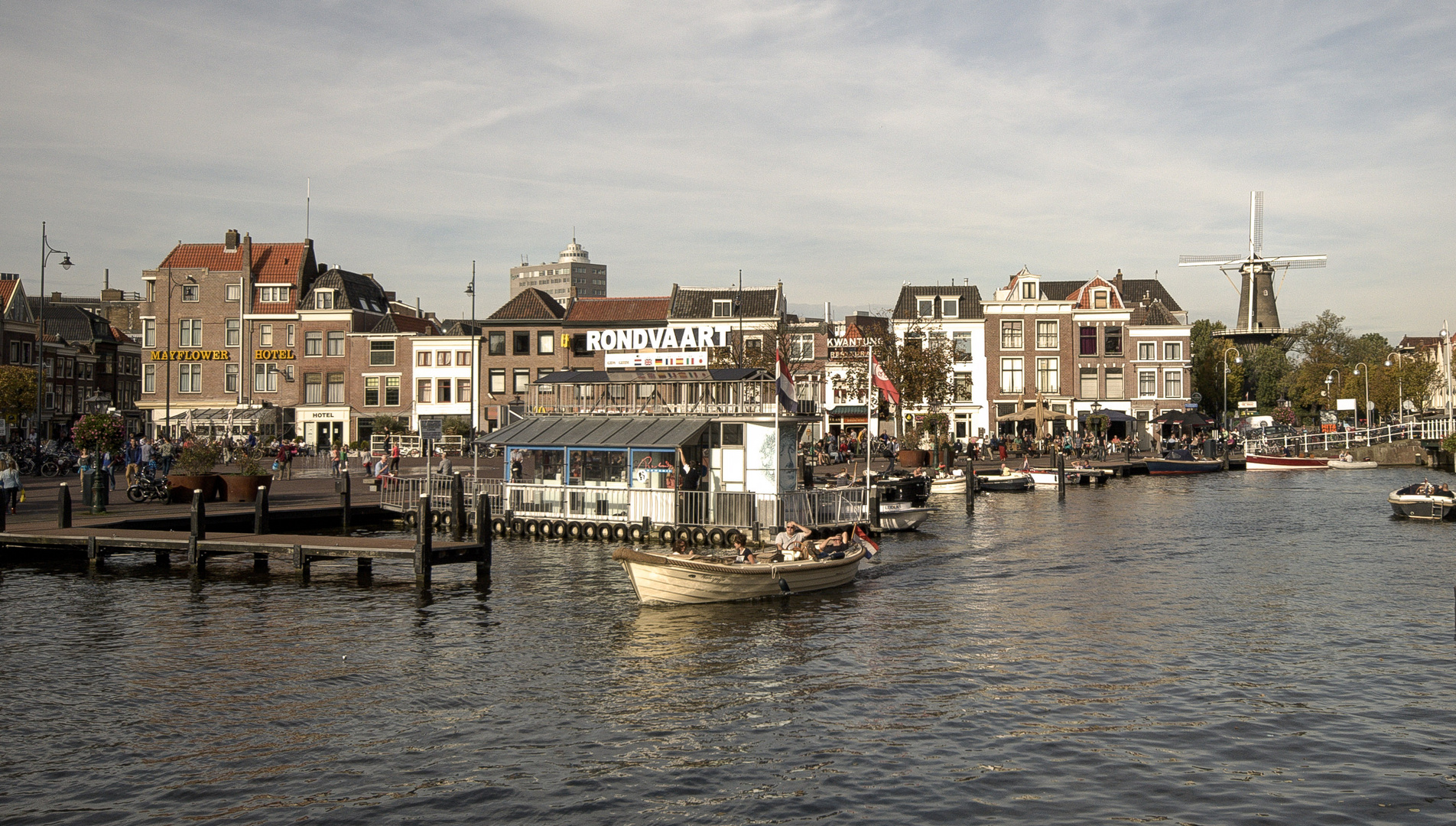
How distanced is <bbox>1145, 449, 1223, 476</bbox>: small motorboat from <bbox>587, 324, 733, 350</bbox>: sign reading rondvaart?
42.1 meters

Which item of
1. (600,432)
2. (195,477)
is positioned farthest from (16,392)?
(600,432)

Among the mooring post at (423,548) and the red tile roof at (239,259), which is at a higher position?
the red tile roof at (239,259)

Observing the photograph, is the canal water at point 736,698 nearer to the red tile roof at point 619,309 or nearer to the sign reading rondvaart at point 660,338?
the sign reading rondvaart at point 660,338

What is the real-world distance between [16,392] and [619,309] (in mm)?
44867

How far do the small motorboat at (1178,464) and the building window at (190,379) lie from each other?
240 feet

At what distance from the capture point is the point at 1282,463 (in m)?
81.1

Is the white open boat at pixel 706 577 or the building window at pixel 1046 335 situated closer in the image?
the white open boat at pixel 706 577

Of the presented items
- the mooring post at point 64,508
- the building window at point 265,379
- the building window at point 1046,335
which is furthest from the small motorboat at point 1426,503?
the building window at point 265,379

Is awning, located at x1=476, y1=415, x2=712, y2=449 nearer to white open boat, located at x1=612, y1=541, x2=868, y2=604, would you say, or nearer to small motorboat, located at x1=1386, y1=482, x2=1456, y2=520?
white open boat, located at x1=612, y1=541, x2=868, y2=604

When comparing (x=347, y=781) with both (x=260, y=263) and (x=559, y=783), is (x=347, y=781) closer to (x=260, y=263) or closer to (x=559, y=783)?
(x=559, y=783)

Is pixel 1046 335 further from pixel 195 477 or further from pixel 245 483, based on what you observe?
pixel 195 477

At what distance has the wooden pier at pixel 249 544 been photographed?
32531mm

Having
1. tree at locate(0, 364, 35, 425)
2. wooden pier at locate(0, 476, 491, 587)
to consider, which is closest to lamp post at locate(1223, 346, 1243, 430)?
wooden pier at locate(0, 476, 491, 587)

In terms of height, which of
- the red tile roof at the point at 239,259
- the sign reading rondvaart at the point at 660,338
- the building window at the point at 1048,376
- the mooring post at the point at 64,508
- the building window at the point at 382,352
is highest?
the red tile roof at the point at 239,259
